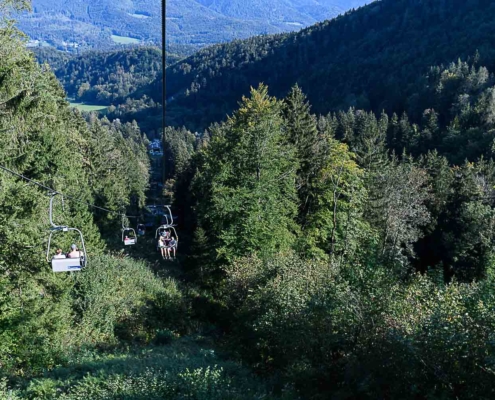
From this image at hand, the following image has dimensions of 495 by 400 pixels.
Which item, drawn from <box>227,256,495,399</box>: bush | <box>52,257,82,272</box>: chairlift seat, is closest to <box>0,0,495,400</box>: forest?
<box>227,256,495,399</box>: bush

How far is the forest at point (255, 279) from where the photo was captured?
882cm

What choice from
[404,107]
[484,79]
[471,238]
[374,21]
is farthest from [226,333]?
[374,21]

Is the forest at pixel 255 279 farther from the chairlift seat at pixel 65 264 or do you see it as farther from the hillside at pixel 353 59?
the hillside at pixel 353 59

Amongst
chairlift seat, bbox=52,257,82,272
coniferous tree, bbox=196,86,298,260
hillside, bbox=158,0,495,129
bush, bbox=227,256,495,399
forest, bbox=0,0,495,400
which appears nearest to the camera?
bush, bbox=227,256,495,399

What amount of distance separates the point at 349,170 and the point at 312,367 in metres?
14.6

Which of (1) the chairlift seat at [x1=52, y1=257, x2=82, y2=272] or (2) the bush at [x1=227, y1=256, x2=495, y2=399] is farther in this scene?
(1) the chairlift seat at [x1=52, y1=257, x2=82, y2=272]

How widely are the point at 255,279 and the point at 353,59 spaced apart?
148114 mm

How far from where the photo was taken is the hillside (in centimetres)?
10881

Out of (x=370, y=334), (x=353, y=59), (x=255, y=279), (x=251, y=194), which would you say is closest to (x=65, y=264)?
(x=370, y=334)

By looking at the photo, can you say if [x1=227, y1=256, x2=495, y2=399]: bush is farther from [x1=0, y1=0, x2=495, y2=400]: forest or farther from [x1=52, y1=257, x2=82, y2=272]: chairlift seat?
[x1=52, y1=257, x2=82, y2=272]: chairlift seat

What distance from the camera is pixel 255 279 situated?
50.8ft

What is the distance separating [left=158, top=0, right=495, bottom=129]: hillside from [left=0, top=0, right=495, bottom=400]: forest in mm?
64622

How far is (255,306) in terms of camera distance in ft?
44.5

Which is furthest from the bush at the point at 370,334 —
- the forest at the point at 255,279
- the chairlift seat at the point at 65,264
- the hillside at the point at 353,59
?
the hillside at the point at 353,59
